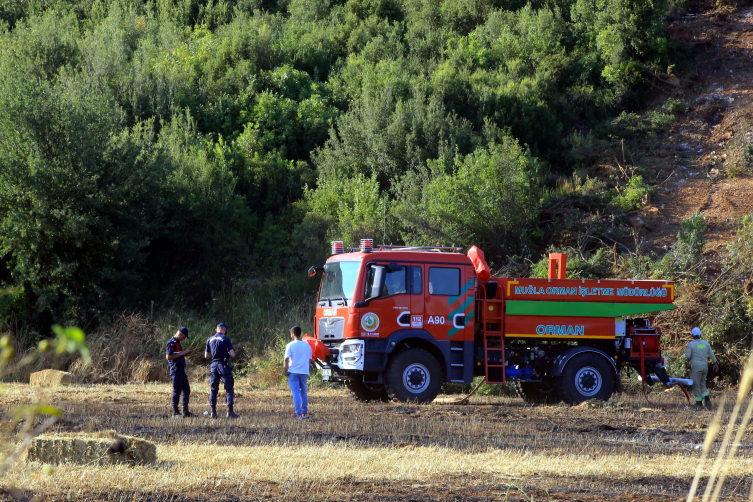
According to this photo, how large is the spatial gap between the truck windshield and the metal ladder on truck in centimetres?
264

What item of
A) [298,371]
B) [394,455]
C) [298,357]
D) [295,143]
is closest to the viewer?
[394,455]

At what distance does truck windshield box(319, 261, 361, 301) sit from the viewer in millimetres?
14047

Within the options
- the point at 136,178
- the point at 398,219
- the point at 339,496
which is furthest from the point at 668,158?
the point at 339,496

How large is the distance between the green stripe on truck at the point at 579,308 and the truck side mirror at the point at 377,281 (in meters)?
2.53

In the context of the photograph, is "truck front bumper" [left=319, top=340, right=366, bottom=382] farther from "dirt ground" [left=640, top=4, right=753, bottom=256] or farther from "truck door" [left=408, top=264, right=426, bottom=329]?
"dirt ground" [left=640, top=4, right=753, bottom=256]

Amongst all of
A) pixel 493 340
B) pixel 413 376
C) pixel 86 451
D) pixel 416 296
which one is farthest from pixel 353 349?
pixel 86 451

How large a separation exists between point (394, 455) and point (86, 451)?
3.16 metres

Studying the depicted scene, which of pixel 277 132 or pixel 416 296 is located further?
pixel 277 132

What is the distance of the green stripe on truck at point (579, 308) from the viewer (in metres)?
14.5

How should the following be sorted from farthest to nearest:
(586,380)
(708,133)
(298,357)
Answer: (708,133) → (586,380) → (298,357)

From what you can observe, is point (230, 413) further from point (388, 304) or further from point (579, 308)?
point (579, 308)

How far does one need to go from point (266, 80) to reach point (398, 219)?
13.1 m

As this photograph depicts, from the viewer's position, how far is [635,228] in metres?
25.8

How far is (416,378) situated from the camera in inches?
555
